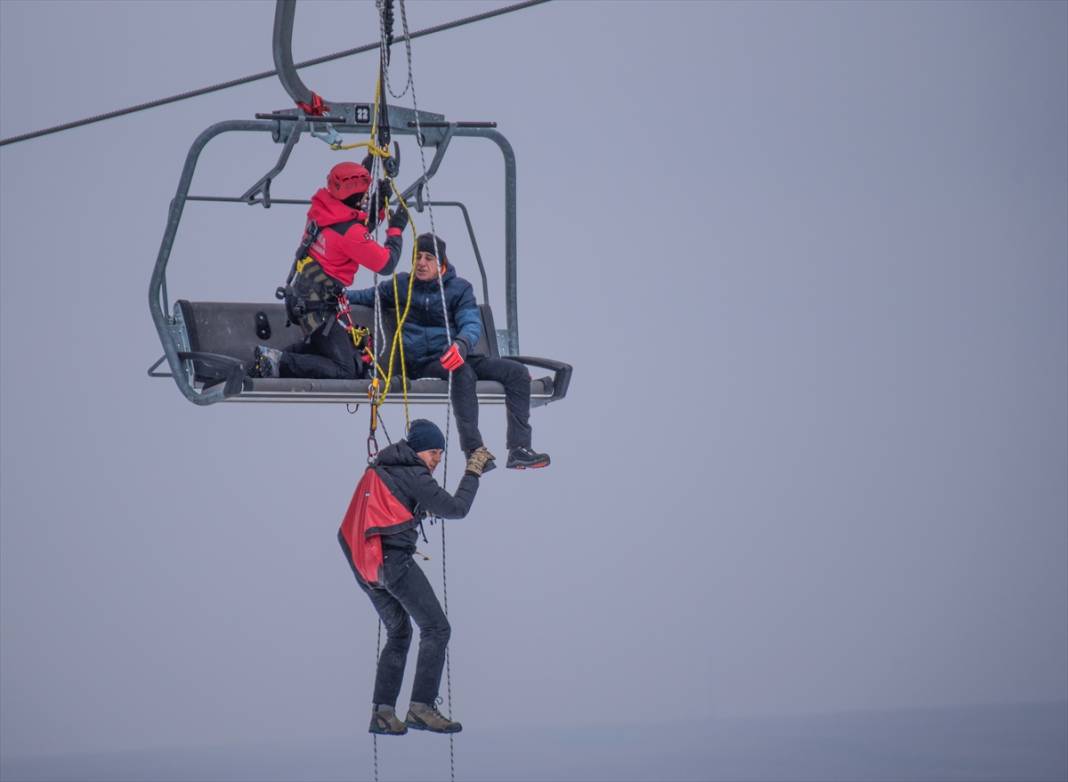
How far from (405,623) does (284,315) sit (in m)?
1.51

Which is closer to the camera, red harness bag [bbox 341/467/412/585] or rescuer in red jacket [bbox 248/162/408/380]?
red harness bag [bbox 341/467/412/585]

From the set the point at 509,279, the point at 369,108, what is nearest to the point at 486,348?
the point at 509,279

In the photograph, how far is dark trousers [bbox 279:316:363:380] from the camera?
6.19 metres

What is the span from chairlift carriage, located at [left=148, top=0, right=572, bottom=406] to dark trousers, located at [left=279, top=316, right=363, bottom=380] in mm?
190

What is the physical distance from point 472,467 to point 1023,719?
810cm

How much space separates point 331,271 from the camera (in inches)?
242

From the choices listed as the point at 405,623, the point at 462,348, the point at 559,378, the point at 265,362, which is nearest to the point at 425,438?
the point at 462,348

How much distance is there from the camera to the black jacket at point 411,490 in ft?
18.7

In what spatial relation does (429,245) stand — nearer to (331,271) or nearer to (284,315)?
(331,271)

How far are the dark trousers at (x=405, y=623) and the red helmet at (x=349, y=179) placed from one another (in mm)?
1187

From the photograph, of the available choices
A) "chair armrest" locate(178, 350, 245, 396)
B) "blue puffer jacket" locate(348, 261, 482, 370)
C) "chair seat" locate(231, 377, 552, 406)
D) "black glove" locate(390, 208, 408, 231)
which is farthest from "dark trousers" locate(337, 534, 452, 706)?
"black glove" locate(390, 208, 408, 231)

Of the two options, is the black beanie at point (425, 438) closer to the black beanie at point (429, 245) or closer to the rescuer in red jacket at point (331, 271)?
the rescuer in red jacket at point (331, 271)

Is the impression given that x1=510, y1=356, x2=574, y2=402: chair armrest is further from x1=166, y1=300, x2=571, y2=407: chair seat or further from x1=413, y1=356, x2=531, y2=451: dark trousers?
x1=413, y1=356, x2=531, y2=451: dark trousers

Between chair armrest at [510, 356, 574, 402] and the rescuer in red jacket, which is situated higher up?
the rescuer in red jacket
